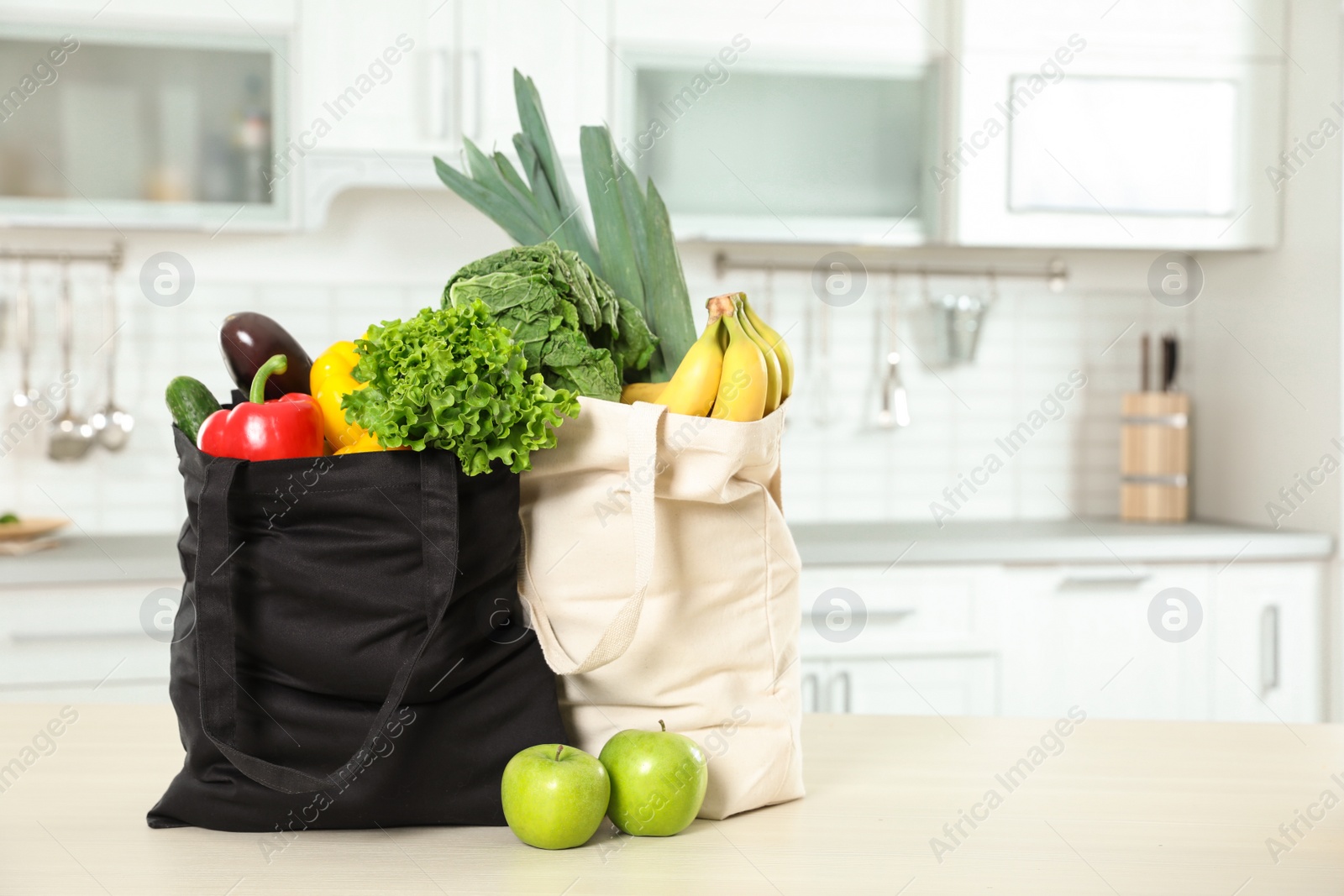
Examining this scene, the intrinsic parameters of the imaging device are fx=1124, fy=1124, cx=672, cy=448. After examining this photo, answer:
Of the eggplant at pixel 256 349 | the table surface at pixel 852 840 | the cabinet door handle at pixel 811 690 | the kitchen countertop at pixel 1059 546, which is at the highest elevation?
the eggplant at pixel 256 349

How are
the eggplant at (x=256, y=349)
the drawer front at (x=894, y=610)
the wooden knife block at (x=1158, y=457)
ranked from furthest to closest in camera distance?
the wooden knife block at (x=1158, y=457), the drawer front at (x=894, y=610), the eggplant at (x=256, y=349)

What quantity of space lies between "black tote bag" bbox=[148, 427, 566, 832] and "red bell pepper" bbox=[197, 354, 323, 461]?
18 mm

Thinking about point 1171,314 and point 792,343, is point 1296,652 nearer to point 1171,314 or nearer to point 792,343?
point 1171,314

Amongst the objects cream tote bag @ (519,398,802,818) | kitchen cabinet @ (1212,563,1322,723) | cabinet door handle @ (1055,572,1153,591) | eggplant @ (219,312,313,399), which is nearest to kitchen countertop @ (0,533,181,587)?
eggplant @ (219,312,313,399)

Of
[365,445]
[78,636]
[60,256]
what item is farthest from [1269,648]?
[60,256]

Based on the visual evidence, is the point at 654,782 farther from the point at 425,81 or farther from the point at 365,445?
the point at 425,81

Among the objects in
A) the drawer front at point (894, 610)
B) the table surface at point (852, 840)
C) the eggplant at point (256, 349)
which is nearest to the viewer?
the table surface at point (852, 840)

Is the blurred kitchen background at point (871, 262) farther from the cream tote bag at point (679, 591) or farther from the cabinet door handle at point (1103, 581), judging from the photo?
the cream tote bag at point (679, 591)

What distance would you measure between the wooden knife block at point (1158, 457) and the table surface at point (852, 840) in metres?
1.84

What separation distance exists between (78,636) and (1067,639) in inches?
74.7

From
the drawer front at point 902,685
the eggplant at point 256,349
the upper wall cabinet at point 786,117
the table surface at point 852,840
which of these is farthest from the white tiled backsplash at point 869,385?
the eggplant at point 256,349

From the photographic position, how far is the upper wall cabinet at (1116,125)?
2.45 metres

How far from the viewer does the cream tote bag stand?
2.33 feet

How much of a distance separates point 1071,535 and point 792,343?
78 cm
